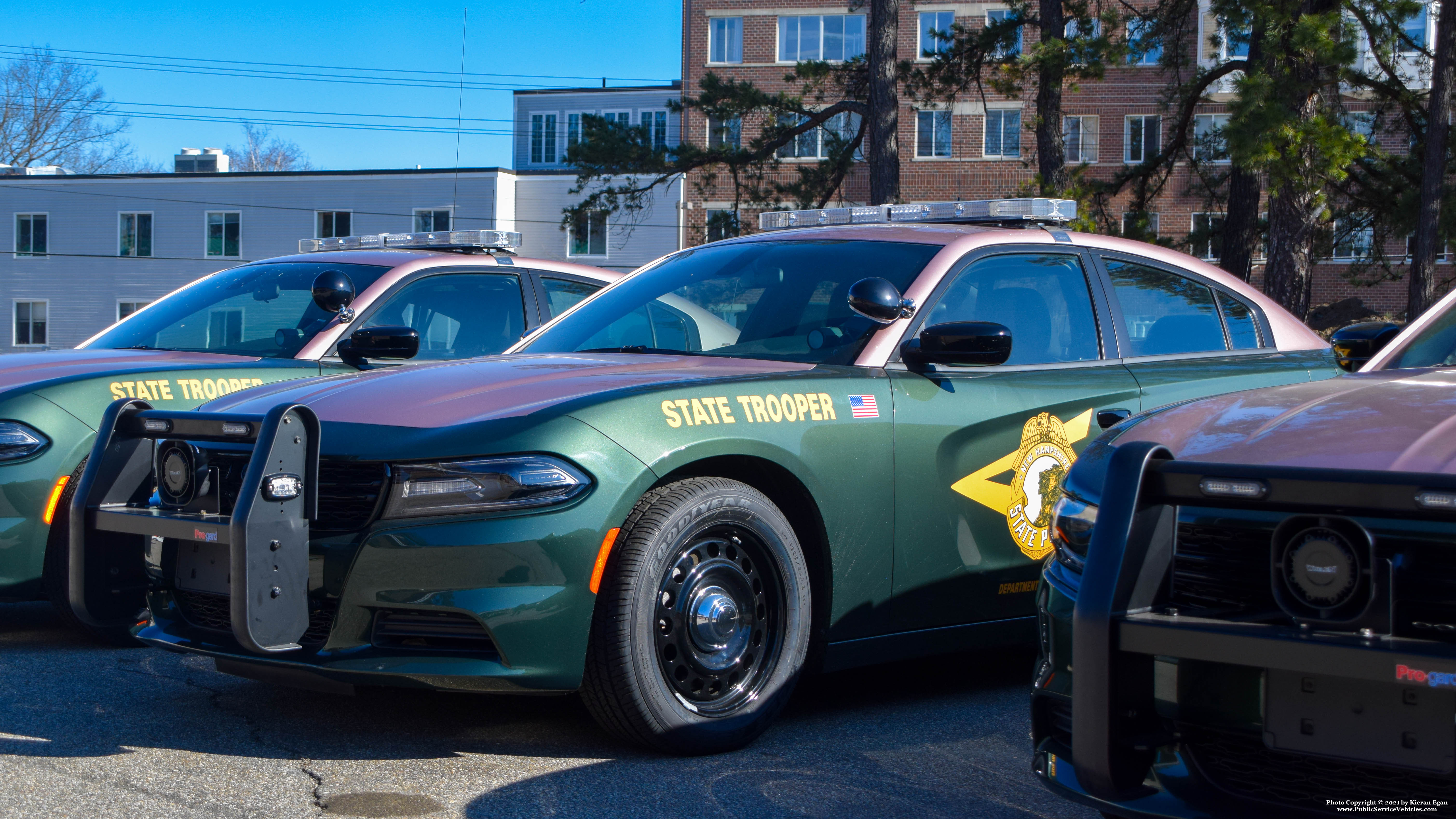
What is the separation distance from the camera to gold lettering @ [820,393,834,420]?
4184 millimetres

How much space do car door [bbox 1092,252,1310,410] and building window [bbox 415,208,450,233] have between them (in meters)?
40.9

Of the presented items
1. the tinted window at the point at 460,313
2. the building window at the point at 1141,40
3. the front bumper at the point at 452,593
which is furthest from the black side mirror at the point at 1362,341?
the building window at the point at 1141,40

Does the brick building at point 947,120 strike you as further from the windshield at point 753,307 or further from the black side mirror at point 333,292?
the windshield at point 753,307

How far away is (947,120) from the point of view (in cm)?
4091

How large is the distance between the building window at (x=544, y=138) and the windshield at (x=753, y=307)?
55046mm

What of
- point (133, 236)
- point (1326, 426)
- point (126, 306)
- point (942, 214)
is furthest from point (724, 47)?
point (1326, 426)

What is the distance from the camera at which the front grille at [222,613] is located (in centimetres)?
362

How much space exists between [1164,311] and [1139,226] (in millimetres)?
17444

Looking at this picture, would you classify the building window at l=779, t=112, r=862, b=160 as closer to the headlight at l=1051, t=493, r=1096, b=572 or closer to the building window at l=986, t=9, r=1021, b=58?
the building window at l=986, t=9, r=1021, b=58

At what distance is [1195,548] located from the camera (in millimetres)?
2578

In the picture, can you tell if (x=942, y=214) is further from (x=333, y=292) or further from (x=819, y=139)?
(x=819, y=139)

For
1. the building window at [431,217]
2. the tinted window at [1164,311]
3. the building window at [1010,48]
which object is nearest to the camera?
the tinted window at [1164,311]

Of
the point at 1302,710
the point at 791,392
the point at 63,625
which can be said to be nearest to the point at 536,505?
the point at 791,392

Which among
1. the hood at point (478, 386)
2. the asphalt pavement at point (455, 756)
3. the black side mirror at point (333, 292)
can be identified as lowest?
the asphalt pavement at point (455, 756)
